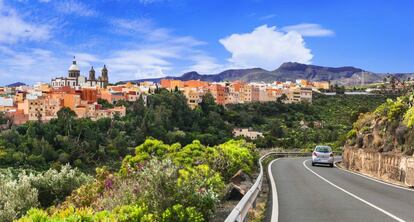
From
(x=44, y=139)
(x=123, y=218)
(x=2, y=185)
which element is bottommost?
(x=44, y=139)

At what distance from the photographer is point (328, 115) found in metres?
140

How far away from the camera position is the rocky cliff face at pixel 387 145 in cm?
1796

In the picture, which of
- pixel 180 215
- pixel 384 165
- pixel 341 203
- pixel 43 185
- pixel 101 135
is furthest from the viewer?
pixel 101 135

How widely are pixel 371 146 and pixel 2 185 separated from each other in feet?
63.5

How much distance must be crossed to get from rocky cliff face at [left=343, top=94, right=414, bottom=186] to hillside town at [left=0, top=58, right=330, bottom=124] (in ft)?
335

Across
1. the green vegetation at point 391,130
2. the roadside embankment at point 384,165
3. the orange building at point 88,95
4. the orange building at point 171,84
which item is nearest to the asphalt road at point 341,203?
the roadside embankment at point 384,165

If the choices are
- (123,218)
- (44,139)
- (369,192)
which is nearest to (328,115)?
(44,139)

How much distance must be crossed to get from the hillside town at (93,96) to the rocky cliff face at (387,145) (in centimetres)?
10212

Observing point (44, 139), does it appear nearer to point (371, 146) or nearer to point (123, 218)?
point (371, 146)

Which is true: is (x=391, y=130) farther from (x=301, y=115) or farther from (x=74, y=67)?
(x=74, y=67)

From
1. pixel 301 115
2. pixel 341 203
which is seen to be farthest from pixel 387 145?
pixel 301 115

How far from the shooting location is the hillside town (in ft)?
415

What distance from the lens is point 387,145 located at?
22.3 m

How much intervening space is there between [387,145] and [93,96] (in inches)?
5228
